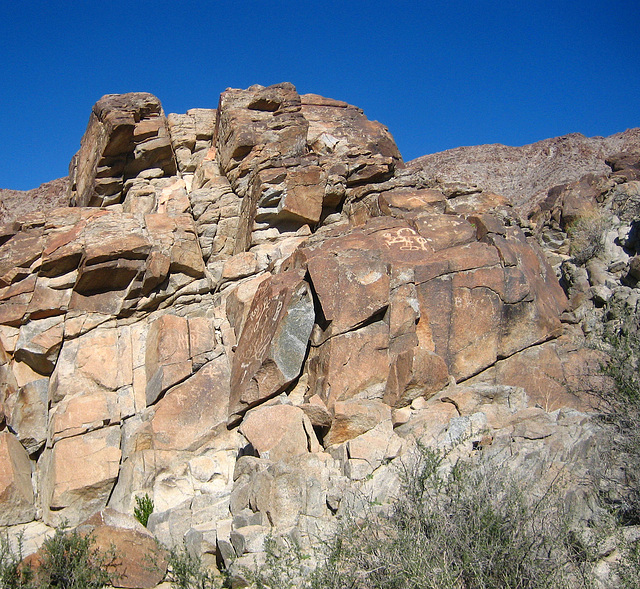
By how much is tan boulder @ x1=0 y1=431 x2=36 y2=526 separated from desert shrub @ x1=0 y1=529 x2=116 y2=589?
2.31 metres

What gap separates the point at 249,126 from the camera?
558 inches

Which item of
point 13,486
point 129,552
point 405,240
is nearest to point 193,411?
point 129,552

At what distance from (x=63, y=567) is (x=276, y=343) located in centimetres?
406

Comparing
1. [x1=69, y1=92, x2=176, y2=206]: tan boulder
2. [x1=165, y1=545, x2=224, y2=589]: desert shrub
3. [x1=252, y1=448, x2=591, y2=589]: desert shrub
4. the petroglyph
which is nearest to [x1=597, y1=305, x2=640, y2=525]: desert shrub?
[x1=252, y1=448, x2=591, y2=589]: desert shrub

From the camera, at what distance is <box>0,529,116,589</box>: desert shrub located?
6.40m

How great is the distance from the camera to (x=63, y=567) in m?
6.62

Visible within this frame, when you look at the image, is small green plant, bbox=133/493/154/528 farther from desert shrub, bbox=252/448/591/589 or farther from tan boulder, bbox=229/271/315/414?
desert shrub, bbox=252/448/591/589

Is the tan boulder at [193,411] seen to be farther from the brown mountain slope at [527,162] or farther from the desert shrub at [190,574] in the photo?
the brown mountain slope at [527,162]

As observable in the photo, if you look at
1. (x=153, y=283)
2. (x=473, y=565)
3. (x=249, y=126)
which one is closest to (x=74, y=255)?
(x=153, y=283)

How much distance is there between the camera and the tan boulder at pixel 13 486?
351 inches

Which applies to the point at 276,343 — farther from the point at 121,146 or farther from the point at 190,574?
the point at 121,146

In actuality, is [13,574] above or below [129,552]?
below

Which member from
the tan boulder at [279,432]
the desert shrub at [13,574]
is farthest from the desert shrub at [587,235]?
the desert shrub at [13,574]

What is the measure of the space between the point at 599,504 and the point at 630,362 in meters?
2.42
